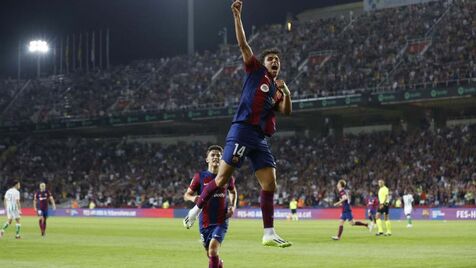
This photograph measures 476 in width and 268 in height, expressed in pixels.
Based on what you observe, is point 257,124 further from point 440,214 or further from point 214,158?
point 440,214

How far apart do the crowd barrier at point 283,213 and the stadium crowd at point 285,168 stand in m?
1.14

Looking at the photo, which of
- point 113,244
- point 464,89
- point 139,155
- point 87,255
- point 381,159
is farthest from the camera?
point 139,155

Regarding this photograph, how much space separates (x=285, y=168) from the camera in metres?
59.3

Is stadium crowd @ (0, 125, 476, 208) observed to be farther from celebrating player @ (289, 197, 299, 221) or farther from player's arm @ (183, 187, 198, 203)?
player's arm @ (183, 187, 198, 203)

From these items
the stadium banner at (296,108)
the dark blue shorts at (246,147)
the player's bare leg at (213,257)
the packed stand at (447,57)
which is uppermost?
the packed stand at (447,57)

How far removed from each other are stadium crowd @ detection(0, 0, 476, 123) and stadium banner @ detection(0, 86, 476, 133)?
35.9 inches

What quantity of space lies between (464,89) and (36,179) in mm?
41039

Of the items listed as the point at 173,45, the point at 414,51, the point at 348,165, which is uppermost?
the point at 173,45

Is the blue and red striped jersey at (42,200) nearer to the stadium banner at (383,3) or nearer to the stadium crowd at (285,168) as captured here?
the stadium crowd at (285,168)

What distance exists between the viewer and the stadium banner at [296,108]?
5071cm

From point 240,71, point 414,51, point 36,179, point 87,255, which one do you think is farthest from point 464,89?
point 36,179

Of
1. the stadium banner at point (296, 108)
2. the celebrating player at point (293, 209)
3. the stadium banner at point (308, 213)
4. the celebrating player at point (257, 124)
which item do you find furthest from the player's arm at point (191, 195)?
the stadium banner at point (296, 108)

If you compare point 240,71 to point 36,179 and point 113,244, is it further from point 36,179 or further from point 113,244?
point 113,244

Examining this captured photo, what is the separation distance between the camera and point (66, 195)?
220ft
